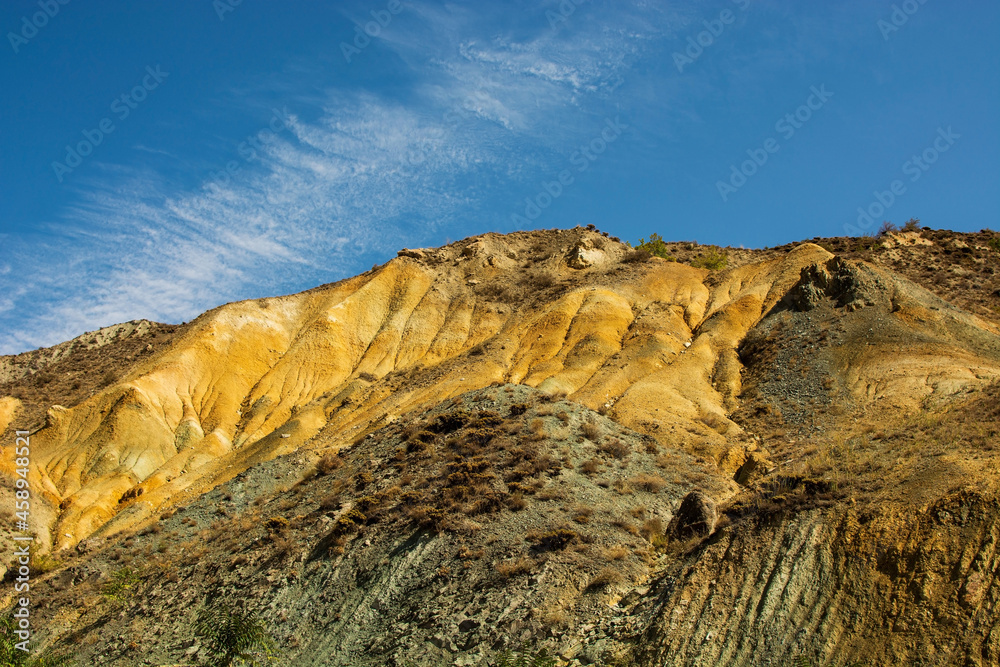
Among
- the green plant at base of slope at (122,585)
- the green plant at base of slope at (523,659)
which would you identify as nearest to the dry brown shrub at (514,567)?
the green plant at base of slope at (523,659)

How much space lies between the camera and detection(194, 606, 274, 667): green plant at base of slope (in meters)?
15.9

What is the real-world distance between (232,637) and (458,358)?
103ft

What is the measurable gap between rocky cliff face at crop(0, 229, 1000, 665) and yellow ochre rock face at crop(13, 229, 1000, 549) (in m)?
0.23

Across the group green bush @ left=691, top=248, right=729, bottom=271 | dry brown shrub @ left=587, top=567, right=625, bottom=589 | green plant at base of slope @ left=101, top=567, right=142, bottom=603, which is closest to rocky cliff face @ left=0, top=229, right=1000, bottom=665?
dry brown shrub @ left=587, top=567, right=625, bottom=589

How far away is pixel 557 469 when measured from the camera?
25672 mm

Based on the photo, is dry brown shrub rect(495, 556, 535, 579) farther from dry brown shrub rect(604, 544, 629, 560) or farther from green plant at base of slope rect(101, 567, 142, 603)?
green plant at base of slope rect(101, 567, 142, 603)

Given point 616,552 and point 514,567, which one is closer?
point 514,567

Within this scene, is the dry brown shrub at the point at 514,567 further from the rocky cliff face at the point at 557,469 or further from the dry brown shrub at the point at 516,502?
the dry brown shrub at the point at 516,502

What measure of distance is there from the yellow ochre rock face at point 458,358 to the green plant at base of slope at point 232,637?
498 inches

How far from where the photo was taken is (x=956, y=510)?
1413 centimetres

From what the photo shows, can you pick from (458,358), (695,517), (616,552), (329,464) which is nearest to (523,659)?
(616,552)

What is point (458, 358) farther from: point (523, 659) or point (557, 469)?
point (523, 659)

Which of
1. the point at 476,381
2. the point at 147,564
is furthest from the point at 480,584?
the point at 476,381

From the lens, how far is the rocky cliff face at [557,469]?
588 inches
